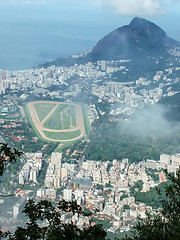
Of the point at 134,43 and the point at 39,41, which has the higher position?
the point at 134,43

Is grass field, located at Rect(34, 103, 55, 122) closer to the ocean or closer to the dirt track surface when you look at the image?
the dirt track surface

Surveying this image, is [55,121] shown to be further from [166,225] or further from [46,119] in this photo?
[166,225]

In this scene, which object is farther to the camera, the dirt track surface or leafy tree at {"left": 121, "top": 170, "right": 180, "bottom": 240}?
the dirt track surface

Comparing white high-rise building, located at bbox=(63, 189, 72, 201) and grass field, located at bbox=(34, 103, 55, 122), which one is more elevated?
white high-rise building, located at bbox=(63, 189, 72, 201)

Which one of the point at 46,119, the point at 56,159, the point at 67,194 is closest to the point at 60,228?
the point at 67,194

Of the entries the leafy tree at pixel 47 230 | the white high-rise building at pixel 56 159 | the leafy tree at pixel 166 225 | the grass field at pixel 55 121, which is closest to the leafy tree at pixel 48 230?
the leafy tree at pixel 47 230

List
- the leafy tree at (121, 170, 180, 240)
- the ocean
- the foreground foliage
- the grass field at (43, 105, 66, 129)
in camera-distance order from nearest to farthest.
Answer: the foreground foliage
the leafy tree at (121, 170, 180, 240)
the grass field at (43, 105, 66, 129)
the ocean

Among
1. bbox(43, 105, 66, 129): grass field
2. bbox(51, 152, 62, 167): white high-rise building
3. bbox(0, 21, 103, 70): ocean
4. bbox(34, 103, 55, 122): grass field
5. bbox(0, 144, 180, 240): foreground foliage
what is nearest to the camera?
bbox(0, 144, 180, 240): foreground foliage

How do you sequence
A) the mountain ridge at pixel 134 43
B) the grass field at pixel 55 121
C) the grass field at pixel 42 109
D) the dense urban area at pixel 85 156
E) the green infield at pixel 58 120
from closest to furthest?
1. the dense urban area at pixel 85 156
2. the green infield at pixel 58 120
3. the grass field at pixel 55 121
4. the grass field at pixel 42 109
5. the mountain ridge at pixel 134 43

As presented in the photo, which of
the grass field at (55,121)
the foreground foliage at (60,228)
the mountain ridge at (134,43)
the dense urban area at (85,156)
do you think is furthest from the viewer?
the mountain ridge at (134,43)

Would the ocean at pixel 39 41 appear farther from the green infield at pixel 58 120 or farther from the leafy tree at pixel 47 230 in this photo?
the leafy tree at pixel 47 230

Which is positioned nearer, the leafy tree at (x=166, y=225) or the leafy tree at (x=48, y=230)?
the leafy tree at (x=48, y=230)

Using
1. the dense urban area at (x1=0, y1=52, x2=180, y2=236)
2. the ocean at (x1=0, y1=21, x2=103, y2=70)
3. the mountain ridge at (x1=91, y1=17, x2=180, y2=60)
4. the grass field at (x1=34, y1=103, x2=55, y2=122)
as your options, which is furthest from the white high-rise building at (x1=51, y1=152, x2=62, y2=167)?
the ocean at (x1=0, y1=21, x2=103, y2=70)
